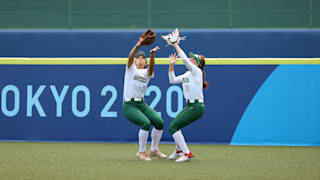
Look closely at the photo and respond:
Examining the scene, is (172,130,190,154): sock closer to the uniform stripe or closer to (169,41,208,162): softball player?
(169,41,208,162): softball player

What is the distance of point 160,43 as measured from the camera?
14.1 meters

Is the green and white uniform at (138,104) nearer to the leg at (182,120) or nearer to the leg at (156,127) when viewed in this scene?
the leg at (156,127)

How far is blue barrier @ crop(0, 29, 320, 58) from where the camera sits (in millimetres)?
13938

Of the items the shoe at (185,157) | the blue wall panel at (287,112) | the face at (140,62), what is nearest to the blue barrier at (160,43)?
the blue wall panel at (287,112)

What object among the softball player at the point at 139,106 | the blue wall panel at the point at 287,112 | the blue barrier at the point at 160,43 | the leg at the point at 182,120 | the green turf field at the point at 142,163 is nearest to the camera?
the green turf field at the point at 142,163

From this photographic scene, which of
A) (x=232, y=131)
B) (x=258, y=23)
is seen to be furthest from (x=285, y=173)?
(x=258, y=23)

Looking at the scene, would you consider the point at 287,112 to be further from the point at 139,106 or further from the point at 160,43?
the point at 160,43

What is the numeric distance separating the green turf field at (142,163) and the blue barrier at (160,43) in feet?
10.5

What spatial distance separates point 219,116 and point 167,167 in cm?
345

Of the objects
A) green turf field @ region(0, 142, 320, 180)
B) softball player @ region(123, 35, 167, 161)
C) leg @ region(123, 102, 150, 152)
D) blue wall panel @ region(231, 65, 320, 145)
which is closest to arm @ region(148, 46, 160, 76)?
softball player @ region(123, 35, 167, 161)

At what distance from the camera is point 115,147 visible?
11.1 meters

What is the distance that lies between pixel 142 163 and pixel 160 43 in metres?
5.48

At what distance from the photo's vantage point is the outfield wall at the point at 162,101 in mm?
11656

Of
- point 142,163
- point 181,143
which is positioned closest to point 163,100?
point 181,143
